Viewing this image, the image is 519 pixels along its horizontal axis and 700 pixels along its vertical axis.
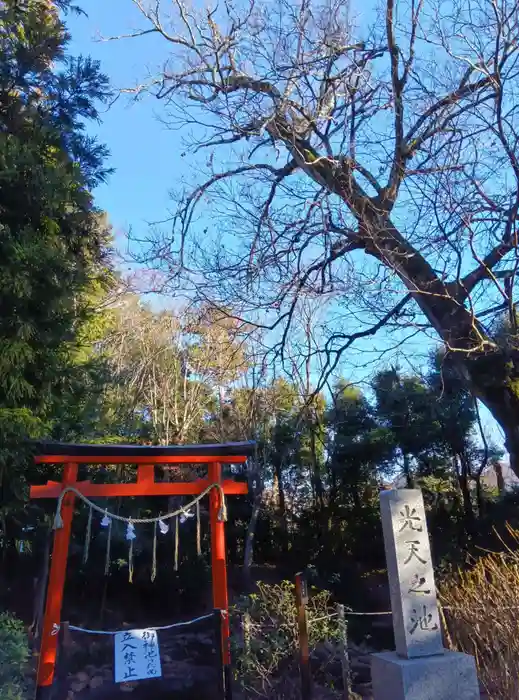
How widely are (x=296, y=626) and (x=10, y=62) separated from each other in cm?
693

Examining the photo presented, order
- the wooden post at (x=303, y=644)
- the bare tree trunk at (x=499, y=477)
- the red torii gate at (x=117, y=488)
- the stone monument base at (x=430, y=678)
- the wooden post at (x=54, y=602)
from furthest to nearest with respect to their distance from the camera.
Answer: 1. the bare tree trunk at (x=499, y=477)
2. the red torii gate at (x=117, y=488)
3. the wooden post at (x=303, y=644)
4. the wooden post at (x=54, y=602)
5. the stone monument base at (x=430, y=678)

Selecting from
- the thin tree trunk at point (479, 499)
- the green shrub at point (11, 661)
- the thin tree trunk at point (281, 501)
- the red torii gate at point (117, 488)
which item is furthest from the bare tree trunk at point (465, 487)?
the green shrub at point (11, 661)

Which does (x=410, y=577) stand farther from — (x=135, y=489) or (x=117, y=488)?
(x=117, y=488)

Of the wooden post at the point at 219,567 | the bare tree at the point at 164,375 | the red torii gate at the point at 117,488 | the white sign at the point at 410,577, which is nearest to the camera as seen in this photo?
the white sign at the point at 410,577

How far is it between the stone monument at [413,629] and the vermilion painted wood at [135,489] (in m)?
2.49

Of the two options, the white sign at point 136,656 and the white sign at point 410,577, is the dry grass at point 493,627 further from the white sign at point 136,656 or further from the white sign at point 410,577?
the white sign at point 136,656

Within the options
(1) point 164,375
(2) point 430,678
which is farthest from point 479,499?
(2) point 430,678

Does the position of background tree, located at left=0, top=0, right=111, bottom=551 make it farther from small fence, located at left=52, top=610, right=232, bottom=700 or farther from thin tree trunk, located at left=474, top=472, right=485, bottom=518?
thin tree trunk, located at left=474, top=472, right=485, bottom=518

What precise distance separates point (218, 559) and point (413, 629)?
2.61 meters

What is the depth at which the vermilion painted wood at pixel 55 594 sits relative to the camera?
5191mm

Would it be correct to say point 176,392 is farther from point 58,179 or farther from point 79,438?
point 58,179

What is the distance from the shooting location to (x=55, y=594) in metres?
5.44

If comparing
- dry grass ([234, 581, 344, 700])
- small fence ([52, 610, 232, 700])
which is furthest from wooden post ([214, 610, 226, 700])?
small fence ([52, 610, 232, 700])

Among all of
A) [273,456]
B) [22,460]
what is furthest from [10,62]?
[273,456]
